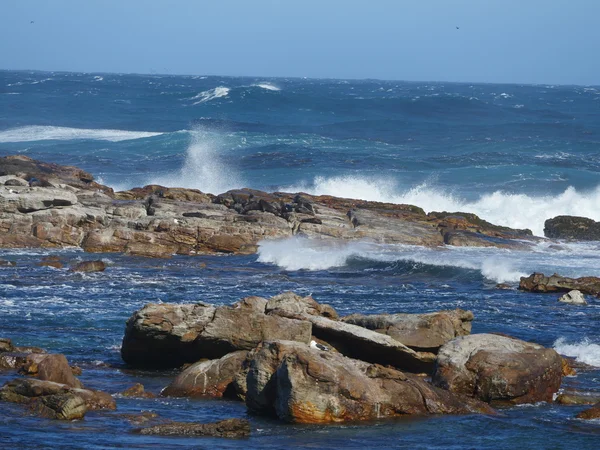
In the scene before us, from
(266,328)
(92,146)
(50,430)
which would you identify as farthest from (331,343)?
(92,146)

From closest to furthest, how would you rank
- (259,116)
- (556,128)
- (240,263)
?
1. (240,263)
2. (556,128)
3. (259,116)

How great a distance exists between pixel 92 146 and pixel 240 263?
3666 centimetres

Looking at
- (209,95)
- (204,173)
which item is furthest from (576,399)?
(209,95)

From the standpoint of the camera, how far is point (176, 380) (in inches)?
531

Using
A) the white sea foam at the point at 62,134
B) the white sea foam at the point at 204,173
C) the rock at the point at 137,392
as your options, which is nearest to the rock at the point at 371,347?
the rock at the point at 137,392

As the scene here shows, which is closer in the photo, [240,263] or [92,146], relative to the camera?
[240,263]

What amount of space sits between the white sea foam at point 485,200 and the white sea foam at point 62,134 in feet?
77.5

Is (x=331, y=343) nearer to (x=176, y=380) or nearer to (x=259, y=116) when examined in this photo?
(x=176, y=380)

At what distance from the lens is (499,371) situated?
13008 mm

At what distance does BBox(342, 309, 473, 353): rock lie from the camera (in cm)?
1493

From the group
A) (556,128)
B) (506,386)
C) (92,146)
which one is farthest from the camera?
(556,128)

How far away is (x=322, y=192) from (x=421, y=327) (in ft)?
102

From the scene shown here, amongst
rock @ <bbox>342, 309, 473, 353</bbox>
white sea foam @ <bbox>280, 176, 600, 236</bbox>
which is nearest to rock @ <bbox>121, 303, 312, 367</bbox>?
rock @ <bbox>342, 309, 473, 353</bbox>

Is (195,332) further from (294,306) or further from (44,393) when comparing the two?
(44,393)
